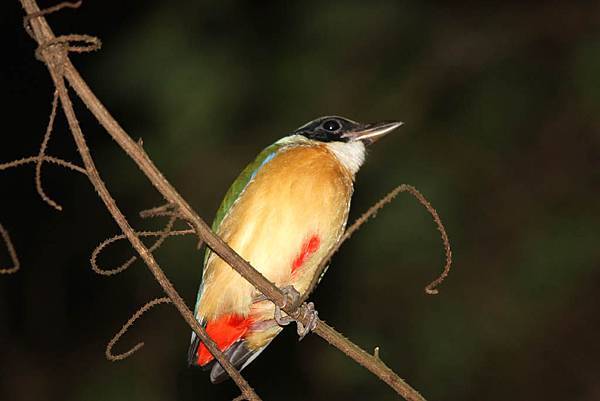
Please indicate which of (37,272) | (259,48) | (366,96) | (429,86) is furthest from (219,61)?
(37,272)

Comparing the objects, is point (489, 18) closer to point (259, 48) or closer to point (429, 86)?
point (429, 86)

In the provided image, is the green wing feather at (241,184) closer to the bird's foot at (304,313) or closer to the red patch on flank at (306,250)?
the red patch on flank at (306,250)

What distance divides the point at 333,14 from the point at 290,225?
14.1ft

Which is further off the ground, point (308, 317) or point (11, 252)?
point (11, 252)

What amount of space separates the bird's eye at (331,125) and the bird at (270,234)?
0.82ft

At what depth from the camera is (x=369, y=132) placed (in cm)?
409

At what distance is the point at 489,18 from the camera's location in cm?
771

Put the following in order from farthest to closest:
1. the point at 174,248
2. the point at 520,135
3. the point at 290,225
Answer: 1. the point at 520,135
2. the point at 174,248
3. the point at 290,225

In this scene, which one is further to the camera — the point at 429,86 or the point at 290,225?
the point at 429,86

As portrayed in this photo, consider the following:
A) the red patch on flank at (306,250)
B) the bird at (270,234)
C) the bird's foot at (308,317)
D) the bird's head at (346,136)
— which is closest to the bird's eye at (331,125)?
the bird's head at (346,136)

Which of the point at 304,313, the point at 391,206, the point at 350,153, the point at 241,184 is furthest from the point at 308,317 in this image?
the point at 391,206

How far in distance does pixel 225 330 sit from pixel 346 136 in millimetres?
1155

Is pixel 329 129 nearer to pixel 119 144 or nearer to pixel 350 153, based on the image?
pixel 350 153

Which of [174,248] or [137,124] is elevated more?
[137,124]
